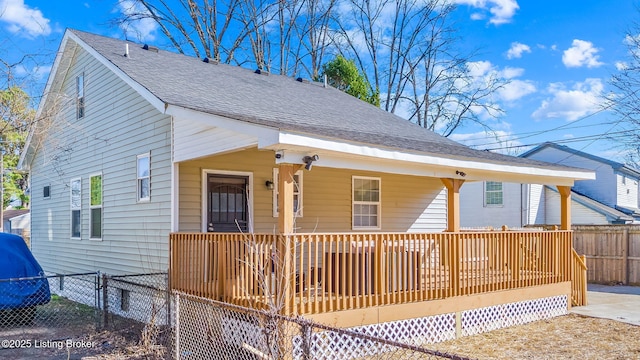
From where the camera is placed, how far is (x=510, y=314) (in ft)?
29.0

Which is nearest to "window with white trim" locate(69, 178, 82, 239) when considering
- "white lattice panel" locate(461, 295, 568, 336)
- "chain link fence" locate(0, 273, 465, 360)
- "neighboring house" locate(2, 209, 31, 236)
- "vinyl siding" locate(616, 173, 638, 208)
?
"chain link fence" locate(0, 273, 465, 360)

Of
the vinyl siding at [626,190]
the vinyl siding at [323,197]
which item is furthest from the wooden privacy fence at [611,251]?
the vinyl siding at [626,190]

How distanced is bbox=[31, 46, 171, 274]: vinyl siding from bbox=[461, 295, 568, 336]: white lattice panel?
5070 mm

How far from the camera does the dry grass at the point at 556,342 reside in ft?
22.5

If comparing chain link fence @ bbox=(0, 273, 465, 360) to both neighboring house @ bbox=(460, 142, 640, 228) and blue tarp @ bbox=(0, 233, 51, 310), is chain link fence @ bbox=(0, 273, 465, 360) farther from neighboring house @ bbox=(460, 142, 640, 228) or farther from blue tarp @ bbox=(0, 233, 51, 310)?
neighboring house @ bbox=(460, 142, 640, 228)

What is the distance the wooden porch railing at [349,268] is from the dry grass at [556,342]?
718 mm

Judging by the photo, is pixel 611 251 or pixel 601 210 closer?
pixel 611 251

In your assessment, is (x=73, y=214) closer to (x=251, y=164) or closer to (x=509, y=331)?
(x=251, y=164)

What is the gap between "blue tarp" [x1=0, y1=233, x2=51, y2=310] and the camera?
8.52m

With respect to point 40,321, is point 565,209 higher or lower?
higher

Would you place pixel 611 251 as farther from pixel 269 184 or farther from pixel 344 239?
pixel 344 239

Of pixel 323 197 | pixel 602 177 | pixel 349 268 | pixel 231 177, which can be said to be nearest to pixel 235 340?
pixel 349 268

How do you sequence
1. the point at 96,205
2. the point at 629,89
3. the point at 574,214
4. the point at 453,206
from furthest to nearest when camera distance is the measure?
1. the point at 574,214
2. the point at 629,89
3. the point at 96,205
4. the point at 453,206

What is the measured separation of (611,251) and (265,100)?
10.6 meters
